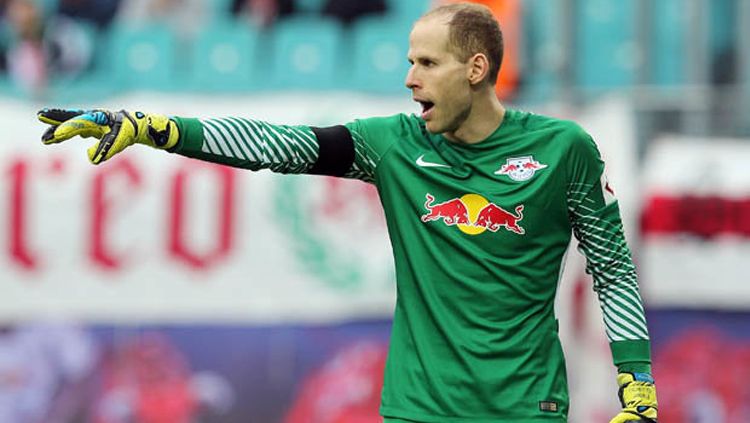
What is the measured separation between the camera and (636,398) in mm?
4402

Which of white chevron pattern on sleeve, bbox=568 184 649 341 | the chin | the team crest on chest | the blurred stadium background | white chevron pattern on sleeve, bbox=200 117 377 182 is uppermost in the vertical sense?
the chin

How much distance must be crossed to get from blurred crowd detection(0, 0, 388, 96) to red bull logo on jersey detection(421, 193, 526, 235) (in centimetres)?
742

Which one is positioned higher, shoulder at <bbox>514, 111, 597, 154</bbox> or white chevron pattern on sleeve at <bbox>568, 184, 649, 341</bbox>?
shoulder at <bbox>514, 111, 597, 154</bbox>

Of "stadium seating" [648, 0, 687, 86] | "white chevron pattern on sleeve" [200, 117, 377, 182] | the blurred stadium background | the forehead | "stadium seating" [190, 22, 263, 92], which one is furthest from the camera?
"stadium seating" [190, 22, 263, 92]

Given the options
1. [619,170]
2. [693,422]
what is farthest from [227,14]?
[693,422]

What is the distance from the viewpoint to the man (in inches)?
169

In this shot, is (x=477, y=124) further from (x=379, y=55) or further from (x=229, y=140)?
(x=379, y=55)

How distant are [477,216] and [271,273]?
17.8 ft

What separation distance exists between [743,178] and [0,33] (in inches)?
225

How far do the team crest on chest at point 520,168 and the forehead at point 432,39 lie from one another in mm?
376

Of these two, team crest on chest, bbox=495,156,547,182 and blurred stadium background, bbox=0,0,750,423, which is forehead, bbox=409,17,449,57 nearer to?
team crest on chest, bbox=495,156,547,182

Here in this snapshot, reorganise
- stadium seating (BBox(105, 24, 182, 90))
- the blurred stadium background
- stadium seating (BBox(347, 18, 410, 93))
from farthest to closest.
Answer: stadium seating (BBox(105, 24, 182, 90)) → stadium seating (BBox(347, 18, 410, 93)) → the blurred stadium background

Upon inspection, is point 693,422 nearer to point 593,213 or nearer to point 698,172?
point 698,172

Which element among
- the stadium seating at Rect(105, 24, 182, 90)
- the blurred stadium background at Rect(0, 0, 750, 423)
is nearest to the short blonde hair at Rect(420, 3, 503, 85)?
the blurred stadium background at Rect(0, 0, 750, 423)
